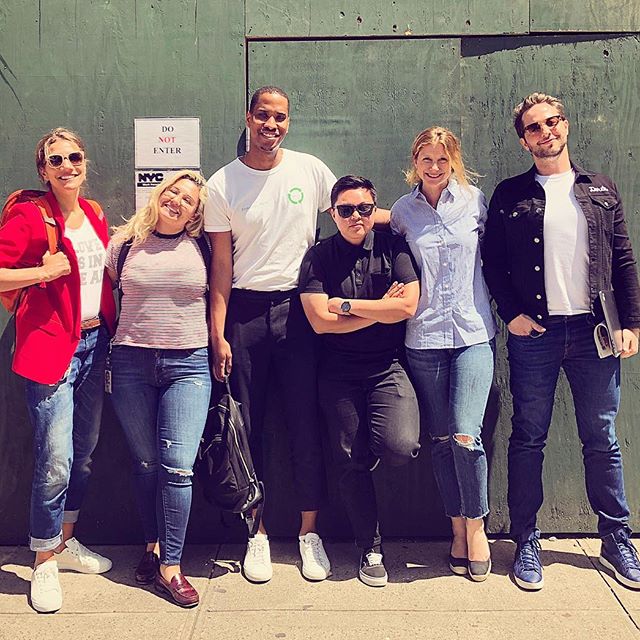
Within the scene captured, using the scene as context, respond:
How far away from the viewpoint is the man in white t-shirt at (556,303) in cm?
359

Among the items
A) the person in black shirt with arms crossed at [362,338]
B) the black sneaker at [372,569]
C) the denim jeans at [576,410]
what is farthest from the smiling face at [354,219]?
the black sneaker at [372,569]

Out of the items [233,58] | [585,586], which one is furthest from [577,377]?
[233,58]

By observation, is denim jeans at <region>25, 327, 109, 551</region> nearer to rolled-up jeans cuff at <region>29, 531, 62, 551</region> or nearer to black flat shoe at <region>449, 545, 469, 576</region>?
rolled-up jeans cuff at <region>29, 531, 62, 551</region>

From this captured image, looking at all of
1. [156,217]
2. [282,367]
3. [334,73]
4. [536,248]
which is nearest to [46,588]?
[282,367]

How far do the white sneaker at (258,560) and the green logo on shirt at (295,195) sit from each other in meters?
1.72

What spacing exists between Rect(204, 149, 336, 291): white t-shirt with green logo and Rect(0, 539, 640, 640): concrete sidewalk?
148cm

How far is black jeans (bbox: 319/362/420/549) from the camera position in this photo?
362 centimetres

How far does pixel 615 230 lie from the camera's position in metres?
3.66

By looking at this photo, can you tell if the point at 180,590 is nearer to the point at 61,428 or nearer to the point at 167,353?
the point at 61,428

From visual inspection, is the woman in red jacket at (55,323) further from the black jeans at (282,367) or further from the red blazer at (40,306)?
the black jeans at (282,367)

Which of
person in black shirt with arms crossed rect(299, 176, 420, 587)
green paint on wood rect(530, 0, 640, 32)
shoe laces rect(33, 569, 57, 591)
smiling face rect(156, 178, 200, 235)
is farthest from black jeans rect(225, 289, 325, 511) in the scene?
green paint on wood rect(530, 0, 640, 32)

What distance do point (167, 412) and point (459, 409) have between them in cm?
137

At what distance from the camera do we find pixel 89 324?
3.65m

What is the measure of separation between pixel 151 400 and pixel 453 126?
2138mm
